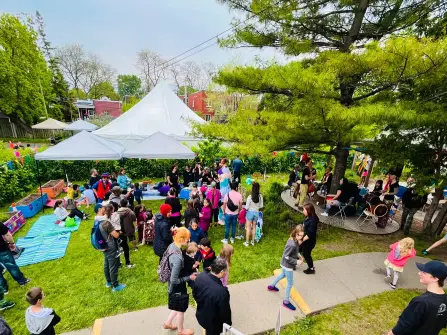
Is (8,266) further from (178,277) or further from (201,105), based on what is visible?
(201,105)

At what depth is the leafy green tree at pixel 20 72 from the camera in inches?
971

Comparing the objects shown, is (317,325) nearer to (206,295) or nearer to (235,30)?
(206,295)

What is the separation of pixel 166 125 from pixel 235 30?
744 cm

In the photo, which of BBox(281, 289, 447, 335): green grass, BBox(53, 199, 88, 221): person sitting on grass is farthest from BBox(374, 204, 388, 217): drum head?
BBox(53, 199, 88, 221): person sitting on grass

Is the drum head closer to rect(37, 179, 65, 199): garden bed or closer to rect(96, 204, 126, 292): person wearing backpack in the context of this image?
rect(96, 204, 126, 292): person wearing backpack

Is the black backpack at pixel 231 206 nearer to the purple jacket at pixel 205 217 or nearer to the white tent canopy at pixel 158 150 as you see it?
the purple jacket at pixel 205 217

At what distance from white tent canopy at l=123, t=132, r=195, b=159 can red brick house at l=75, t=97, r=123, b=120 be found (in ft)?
130

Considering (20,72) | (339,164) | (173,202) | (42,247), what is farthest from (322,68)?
(20,72)

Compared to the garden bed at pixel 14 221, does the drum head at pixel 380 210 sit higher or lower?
higher

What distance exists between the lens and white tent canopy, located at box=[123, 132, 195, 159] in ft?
30.9

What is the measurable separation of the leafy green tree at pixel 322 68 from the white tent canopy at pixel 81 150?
4.40 m

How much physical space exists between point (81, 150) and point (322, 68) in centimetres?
882

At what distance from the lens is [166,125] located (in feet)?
42.5

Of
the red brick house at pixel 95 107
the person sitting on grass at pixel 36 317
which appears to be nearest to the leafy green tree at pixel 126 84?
the red brick house at pixel 95 107
